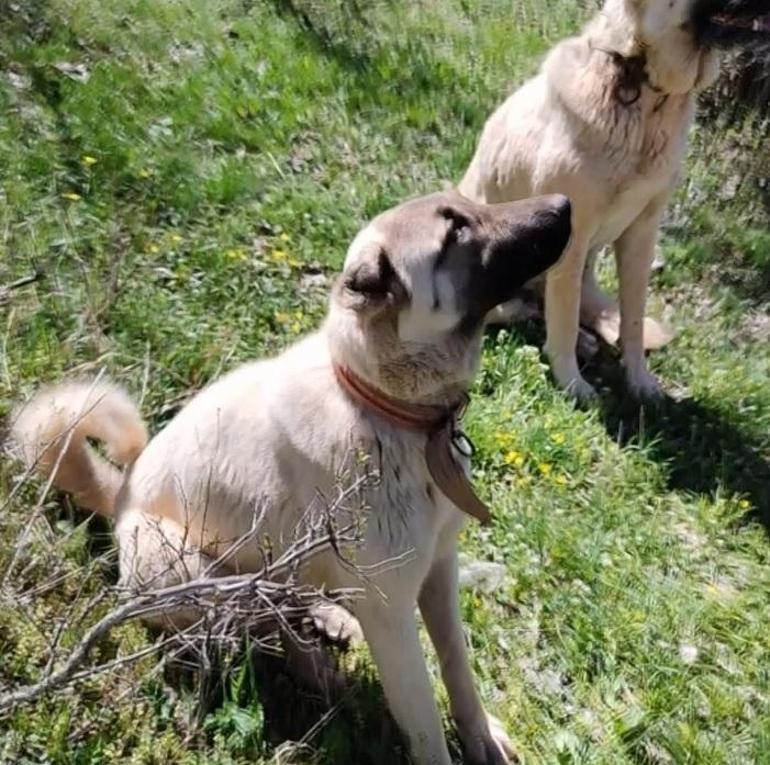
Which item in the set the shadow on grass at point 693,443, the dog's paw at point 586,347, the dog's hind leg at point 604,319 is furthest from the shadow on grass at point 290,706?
the dog's hind leg at point 604,319

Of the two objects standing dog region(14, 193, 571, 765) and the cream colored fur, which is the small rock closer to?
standing dog region(14, 193, 571, 765)

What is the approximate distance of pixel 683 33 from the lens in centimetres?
407

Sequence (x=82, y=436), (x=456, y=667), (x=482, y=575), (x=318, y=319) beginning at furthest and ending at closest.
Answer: (x=318, y=319), (x=482, y=575), (x=82, y=436), (x=456, y=667)

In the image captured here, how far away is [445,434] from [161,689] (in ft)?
3.34

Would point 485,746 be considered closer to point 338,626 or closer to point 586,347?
point 338,626

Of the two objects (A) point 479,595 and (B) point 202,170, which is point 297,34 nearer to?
(B) point 202,170

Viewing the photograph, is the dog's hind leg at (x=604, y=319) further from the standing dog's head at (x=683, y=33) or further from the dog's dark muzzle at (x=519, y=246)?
the dog's dark muzzle at (x=519, y=246)

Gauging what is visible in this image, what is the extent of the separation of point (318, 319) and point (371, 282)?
6.40 ft

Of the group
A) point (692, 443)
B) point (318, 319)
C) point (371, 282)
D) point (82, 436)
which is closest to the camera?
point (371, 282)

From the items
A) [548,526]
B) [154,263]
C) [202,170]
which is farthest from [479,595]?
[202,170]

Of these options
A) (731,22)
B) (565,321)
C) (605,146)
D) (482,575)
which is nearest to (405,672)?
(482,575)

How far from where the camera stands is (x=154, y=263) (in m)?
4.59

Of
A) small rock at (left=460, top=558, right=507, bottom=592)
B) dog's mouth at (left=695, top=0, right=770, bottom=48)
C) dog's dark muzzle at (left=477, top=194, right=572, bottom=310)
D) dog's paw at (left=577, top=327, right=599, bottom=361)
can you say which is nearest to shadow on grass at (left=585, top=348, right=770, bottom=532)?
dog's paw at (left=577, top=327, right=599, bottom=361)

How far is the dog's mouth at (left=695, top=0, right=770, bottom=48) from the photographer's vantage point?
4008 millimetres
